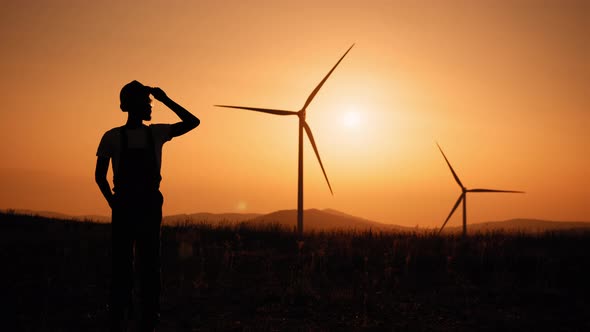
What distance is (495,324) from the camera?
33.1ft

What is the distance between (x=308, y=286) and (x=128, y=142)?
21.9 feet

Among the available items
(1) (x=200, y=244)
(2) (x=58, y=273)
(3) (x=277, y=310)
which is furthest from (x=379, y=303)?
(1) (x=200, y=244)

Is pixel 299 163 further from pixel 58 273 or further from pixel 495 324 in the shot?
pixel 495 324

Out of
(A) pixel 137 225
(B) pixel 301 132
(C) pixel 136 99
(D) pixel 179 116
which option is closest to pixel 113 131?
(C) pixel 136 99

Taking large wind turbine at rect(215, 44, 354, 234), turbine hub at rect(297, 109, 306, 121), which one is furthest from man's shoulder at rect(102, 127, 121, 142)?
turbine hub at rect(297, 109, 306, 121)

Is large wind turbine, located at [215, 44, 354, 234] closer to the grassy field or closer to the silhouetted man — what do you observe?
the grassy field

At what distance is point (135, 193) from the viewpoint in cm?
650

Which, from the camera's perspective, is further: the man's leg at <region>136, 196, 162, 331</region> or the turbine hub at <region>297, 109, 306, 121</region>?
the turbine hub at <region>297, 109, 306, 121</region>

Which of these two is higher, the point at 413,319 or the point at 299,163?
the point at 299,163

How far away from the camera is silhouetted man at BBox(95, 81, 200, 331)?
6.53 m

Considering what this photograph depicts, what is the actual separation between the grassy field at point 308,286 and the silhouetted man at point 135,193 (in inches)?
109

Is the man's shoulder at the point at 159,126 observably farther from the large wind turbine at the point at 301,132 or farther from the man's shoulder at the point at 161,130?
the large wind turbine at the point at 301,132

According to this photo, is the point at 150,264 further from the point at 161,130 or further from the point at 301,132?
the point at 301,132

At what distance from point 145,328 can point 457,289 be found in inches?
352
